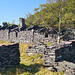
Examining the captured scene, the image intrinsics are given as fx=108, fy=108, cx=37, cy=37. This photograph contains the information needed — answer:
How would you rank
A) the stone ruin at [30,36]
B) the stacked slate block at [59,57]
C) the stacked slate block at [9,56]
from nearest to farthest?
the stacked slate block at [59,57] < the stacked slate block at [9,56] < the stone ruin at [30,36]

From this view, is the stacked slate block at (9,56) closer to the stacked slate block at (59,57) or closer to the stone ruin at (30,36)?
the stacked slate block at (59,57)

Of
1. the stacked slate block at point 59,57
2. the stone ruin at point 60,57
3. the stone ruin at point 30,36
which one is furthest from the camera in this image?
the stone ruin at point 30,36

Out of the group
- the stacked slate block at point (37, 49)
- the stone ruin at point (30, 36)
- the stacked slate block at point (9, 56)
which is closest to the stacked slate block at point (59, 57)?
the stacked slate block at point (9, 56)

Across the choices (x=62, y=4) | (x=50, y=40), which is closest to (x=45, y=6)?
(x=62, y=4)

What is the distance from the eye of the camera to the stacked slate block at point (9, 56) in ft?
27.3

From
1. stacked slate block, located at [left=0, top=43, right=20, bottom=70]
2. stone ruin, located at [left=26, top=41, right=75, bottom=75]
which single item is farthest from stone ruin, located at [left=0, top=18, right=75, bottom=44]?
stacked slate block, located at [left=0, top=43, right=20, bottom=70]

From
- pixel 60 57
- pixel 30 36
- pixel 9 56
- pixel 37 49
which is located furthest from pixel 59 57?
pixel 30 36

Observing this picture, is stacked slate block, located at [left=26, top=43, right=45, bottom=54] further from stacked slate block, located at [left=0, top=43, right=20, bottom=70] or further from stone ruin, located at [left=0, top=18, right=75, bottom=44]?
stone ruin, located at [left=0, top=18, right=75, bottom=44]

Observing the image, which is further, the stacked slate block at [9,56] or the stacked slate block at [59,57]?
the stacked slate block at [9,56]

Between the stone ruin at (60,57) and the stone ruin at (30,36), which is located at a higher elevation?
the stone ruin at (30,36)

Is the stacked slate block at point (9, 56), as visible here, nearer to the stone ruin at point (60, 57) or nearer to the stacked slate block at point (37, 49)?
the stone ruin at point (60, 57)

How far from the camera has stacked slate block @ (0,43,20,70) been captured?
8.34 metres

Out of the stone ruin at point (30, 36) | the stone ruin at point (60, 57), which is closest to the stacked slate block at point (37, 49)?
the stone ruin at point (60, 57)

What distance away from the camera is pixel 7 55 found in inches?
341
